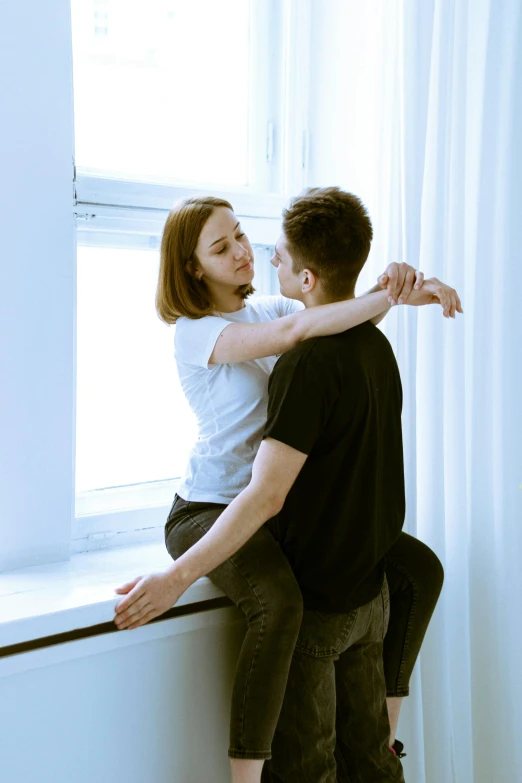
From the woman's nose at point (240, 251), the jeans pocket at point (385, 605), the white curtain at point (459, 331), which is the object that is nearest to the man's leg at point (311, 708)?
the jeans pocket at point (385, 605)

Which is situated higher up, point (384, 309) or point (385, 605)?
point (384, 309)

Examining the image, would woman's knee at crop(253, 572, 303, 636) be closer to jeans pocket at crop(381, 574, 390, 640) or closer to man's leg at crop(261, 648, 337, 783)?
man's leg at crop(261, 648, 337, 783)

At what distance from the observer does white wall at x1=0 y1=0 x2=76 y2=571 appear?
135 centimetres

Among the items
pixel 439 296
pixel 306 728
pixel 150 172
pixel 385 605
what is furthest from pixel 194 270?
pixel 306 728

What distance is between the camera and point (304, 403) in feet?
4.04

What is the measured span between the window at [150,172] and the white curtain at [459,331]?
223 mm

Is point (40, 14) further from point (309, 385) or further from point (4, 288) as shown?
point (309, 385)

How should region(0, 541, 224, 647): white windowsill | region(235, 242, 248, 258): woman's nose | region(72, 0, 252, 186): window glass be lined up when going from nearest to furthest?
region(0, 541, 224, 647): white windowsill
region(235, 242, 248, 258): woman's nose
region(72, 0, 252, 186): window glass

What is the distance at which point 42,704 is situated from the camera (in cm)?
125

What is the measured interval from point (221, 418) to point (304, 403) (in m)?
0.28

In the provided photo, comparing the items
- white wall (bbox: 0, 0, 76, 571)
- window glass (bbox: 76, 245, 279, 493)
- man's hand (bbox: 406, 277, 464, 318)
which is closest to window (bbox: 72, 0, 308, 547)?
window glass (bbox: 76, 245, 279, 493)

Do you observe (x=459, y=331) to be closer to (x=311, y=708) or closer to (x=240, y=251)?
(x=240, y=251)

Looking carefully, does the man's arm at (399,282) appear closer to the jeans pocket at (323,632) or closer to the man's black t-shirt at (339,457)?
the man's black t-shirt at (339,457)

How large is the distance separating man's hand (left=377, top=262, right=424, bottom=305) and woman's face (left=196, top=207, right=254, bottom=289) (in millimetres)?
280
